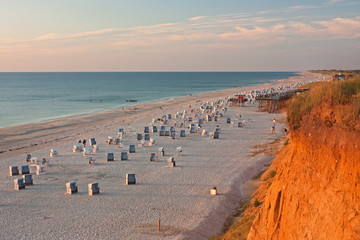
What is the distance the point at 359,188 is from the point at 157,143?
19517 mm

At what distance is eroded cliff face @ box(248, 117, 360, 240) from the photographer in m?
5.90

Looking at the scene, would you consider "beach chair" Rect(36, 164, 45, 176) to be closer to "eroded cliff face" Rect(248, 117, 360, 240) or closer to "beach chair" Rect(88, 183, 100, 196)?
"beach chair" Rect(88, 183, 100, 196)

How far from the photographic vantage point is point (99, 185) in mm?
15602

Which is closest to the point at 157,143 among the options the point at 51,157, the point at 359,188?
the point at 51,157

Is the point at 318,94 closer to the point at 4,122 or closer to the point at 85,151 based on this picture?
the point at 85,151

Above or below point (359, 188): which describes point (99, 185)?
below

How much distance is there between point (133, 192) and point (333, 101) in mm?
9617

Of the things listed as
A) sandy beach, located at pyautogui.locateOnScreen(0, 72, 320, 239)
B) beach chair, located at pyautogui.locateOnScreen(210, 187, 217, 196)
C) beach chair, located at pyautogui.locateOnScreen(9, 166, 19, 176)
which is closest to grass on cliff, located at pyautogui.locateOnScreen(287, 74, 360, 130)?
sandy beach, located at pyautogui.locateOnScreen(0, 72, 320, 239)

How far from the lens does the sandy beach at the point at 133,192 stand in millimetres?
11430

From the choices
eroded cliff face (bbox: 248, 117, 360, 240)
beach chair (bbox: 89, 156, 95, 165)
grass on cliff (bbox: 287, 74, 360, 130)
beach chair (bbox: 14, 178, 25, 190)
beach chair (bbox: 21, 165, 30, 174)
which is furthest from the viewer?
beach chair (bbox: 89, 156, 95, 165)

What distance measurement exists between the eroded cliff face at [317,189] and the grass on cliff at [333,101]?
280 mm

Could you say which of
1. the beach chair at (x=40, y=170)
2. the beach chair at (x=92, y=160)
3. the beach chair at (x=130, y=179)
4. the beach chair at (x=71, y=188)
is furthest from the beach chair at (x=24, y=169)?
the beach chair at (x=130, y=179)

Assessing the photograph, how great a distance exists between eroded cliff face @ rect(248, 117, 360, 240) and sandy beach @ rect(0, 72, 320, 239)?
4.11m

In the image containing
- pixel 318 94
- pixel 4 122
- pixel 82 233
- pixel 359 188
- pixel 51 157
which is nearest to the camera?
pixel 359 188
